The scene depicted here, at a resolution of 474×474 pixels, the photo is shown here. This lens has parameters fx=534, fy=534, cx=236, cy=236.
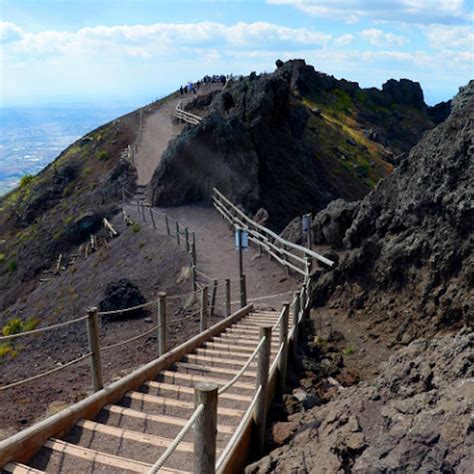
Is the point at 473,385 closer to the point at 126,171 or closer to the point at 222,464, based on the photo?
the point at 222,464

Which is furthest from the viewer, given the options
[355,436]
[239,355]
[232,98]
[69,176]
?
[69,176]

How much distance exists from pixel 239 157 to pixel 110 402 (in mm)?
20946

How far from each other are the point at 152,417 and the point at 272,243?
13502mm

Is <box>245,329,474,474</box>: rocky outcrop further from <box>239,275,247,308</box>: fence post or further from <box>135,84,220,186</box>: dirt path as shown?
<box>135,84,220,186</box>: dirt path

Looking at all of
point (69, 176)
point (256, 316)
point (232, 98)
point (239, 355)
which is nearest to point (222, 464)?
point (239, 355)

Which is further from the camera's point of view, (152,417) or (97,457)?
(152,417)

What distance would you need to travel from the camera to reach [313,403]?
7.24 meters

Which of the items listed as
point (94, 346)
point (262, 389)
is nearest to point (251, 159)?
point (94, 346)

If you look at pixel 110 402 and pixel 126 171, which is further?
pixel 126 171

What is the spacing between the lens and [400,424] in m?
4.45

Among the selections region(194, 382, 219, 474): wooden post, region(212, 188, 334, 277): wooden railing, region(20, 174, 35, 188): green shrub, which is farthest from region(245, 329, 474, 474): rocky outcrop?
region(20, 174, 35, 188): green shrub

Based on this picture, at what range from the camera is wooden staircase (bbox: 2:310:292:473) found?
5039 millimetres

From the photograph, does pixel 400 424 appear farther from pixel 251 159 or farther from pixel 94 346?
pixel 251 159

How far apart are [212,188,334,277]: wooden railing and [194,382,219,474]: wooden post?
341 inches
